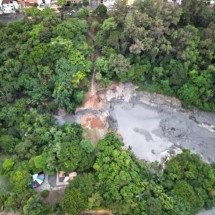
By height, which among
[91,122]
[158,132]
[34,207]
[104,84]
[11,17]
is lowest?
[34,207]

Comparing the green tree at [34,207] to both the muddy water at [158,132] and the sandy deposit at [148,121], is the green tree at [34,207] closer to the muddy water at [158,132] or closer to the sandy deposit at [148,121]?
the sandy deposit at [148,121]

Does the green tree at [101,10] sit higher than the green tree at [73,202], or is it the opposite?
the green tree at [101,10]

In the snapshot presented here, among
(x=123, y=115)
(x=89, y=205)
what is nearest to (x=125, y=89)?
(x=123, y=115)

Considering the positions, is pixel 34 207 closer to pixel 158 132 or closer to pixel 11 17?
pixel 158 132

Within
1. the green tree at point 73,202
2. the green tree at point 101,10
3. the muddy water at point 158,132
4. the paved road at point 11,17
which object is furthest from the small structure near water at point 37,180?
the paved road at point 11,17

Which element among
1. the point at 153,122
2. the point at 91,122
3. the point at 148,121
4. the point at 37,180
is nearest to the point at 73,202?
the point at 37,180

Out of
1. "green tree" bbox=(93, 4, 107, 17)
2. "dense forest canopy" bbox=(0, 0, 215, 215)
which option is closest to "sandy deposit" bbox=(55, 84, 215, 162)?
"dense forest canopy" bbox=(0, 0, 215, 215)

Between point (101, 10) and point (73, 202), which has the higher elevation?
point (101, 10)

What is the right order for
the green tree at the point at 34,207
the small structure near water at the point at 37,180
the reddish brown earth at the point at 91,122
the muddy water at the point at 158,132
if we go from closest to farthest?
the green tree at the point at 34,207 < the small structure near water at the point at 37,180 < the muddy water at the point at 158,132 < the reddish brown earth at the point at 91,122

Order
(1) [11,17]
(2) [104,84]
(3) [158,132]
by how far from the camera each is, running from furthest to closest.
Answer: (1) [11,17] < (2) [104,84] < (3) [158,132]
